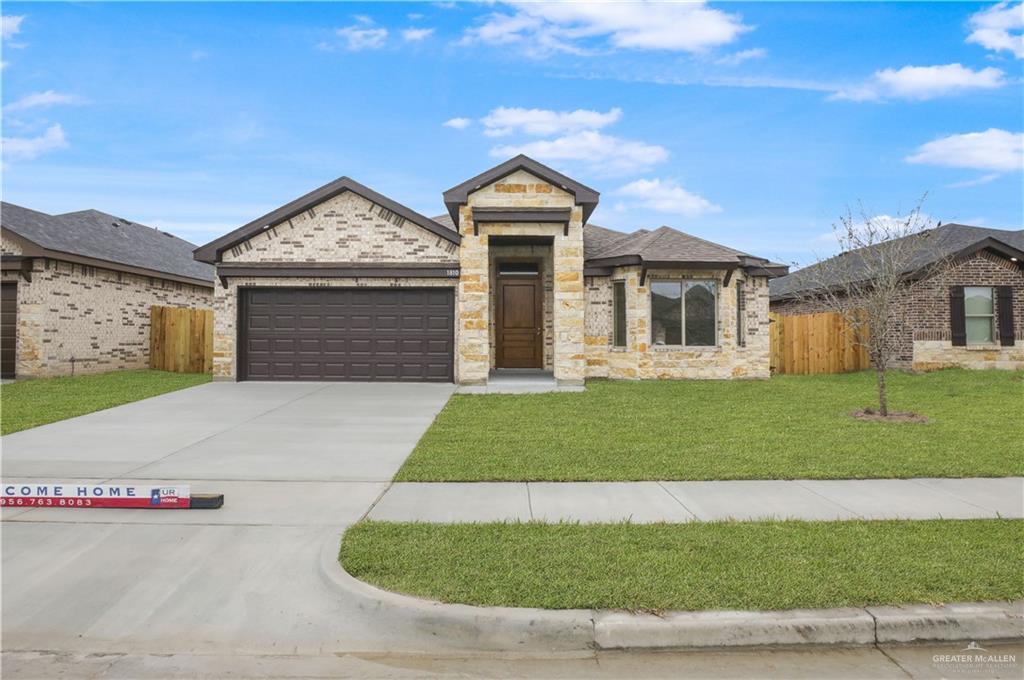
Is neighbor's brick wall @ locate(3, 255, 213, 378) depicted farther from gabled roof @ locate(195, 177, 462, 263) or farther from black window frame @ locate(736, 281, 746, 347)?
black window frame @ locate(736, 281, 746, 347)

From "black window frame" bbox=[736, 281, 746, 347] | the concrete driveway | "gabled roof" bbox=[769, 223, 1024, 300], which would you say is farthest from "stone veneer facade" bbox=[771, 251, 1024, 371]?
the concrete driveway

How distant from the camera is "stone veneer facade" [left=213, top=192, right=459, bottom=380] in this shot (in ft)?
47.2

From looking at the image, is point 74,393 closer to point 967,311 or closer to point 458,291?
point 458,291

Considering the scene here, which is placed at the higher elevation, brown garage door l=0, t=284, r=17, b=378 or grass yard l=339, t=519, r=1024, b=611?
brown garage door l=0, t=284, r=17, b=378

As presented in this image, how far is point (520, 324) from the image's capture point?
16.6m

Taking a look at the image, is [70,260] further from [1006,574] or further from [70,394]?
[1006,574]

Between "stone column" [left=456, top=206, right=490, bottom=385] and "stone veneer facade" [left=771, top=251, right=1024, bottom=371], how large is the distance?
1315cm

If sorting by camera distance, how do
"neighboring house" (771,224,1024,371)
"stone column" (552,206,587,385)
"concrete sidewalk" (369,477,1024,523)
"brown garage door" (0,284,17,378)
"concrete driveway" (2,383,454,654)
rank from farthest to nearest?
"neighboring house" (771,224,1024,371) → "brown garage door" (0,284,17,378) → "stone column" (552,206,587,385) → "concrete sidewalk" (369,477,1024,523) → "concrete driveway" (2,383,454,654)

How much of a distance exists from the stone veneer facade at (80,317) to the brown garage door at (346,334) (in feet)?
19.0

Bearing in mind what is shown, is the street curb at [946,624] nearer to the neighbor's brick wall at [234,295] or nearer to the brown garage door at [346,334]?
the neighbor's brick wall at [234,295]

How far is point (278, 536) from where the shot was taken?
4496 millimetres

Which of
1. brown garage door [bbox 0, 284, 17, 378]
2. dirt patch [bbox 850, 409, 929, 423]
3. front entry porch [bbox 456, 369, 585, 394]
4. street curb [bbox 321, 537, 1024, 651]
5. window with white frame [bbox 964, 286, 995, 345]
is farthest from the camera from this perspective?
window with white frame [bbox 964, 286, 995, 345]

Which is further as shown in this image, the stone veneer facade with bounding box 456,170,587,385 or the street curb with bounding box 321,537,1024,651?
the stone veneer facade with bounding box 456,170,587,385

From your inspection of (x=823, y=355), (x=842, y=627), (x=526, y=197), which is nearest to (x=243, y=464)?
(x=842, y=627)
